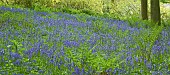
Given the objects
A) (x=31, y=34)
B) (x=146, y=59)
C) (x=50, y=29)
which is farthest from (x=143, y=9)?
(x=146, y=59)

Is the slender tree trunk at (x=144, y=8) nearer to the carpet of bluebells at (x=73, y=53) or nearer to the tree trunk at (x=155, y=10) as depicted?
the tree trunk at (x=155, y=10)

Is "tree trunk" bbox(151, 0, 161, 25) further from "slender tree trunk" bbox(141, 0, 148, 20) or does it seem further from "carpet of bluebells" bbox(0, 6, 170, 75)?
"carpet of bluebells" bbox(0, 6, 170, 75)

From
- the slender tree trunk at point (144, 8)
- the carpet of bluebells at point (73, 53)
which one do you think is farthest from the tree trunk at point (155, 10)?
the carpet of bluebells at point (73, 53)

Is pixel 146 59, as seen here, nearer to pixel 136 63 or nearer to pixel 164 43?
pixel 136 63

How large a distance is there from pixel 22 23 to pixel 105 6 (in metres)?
19.8

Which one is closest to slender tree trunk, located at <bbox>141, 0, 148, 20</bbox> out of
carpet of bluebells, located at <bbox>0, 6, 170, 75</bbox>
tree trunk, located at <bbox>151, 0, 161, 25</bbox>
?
tree trunk, located at <bbox>151, 0, 161, 25</bbox>

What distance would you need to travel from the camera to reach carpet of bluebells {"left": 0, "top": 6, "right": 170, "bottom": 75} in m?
5.19

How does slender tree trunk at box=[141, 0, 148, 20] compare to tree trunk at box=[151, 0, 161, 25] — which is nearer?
tree trunk at box=[151, 0, 161, 25]

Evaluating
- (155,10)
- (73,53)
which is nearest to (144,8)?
(155,10)

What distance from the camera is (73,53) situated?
256 inches

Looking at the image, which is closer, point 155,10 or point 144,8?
point 155,10

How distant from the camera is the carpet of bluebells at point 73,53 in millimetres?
5188

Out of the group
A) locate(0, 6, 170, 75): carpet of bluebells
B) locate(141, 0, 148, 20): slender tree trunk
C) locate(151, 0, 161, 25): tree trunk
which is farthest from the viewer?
locate(141, 0, 148, 20): slender tree trunk

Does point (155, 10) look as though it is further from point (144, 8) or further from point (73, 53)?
Result: point (73, 53)
